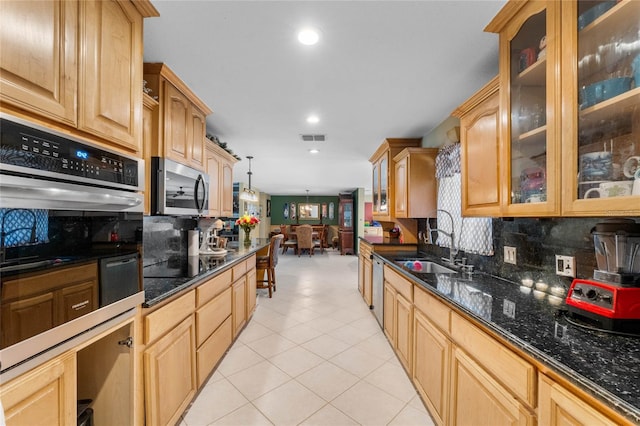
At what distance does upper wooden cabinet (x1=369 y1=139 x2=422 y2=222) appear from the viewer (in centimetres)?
367

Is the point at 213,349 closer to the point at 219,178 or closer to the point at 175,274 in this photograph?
the point at 175,274

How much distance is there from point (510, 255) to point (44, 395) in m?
2.39

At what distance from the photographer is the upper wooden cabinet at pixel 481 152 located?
61.5 inches

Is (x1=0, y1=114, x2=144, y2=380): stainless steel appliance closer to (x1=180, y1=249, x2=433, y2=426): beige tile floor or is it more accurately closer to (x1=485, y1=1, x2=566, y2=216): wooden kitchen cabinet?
(x1=180, y1=249, x2=433, y2=426): beige tile floor

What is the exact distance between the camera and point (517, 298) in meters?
1.43

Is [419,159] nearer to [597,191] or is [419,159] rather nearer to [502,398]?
[597,191]

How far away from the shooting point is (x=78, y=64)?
0.95 m

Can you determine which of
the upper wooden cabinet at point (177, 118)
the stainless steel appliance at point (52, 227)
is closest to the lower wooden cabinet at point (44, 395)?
the stainless steel appliance at point (52, 227)

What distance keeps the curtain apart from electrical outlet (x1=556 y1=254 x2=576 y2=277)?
588 mm

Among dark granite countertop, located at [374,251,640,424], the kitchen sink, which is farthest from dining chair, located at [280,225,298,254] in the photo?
dark granite countertop, located at [374,251,640,424]

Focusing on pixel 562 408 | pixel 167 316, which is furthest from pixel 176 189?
pixel 562 408

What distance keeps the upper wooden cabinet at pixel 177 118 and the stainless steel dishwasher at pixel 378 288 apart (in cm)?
216

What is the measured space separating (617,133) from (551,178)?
0.81 feet

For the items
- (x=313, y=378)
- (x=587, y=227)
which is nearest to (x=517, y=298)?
(x=587, y=227)
